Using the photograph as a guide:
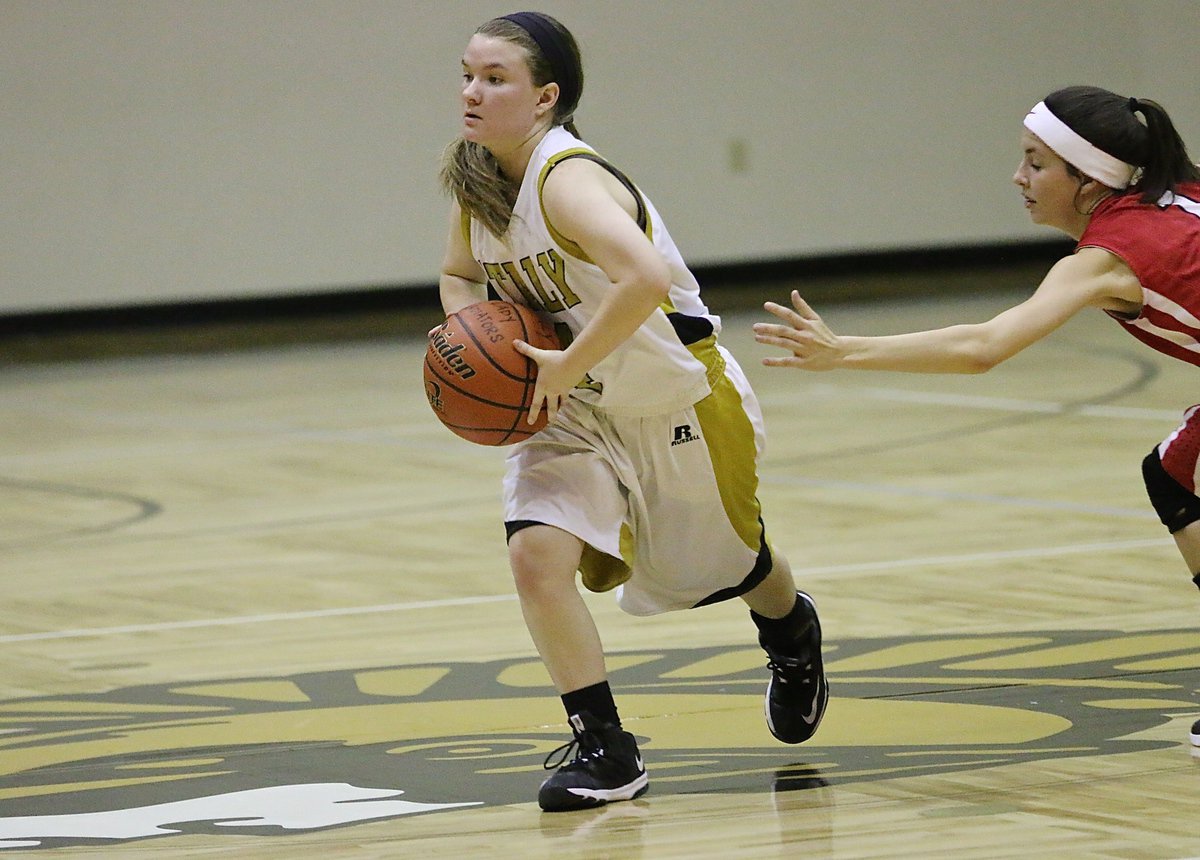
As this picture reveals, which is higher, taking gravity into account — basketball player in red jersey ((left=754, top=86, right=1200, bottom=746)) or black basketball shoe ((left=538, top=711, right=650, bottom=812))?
basketball player in red jersey ((left=754, top=86, right=1200, bottom=746))

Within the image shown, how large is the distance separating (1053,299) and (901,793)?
30.1 inches

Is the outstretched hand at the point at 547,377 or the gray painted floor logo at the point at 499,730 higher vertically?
the outstretched hand at the point at 547,377

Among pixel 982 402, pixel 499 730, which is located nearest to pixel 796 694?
pixel 499 730

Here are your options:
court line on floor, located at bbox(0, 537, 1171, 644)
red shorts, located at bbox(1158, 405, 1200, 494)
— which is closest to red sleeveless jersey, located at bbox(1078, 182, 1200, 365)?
red shorts, located at bbox(1158, 405, 1200, 494)

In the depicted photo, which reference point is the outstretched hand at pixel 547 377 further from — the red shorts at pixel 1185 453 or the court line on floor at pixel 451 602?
the court line on floor at pixel 451 602

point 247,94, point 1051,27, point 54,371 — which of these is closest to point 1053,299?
point 54,371

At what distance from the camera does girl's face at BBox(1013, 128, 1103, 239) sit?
303cm

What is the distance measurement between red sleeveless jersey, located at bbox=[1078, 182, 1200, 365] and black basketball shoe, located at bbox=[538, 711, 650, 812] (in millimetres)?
1043

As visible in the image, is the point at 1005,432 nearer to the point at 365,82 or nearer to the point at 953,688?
the point at 953,688

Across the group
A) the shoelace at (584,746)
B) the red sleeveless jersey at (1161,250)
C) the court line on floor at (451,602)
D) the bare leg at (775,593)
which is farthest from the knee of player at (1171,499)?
the court line on floor at (451,602)

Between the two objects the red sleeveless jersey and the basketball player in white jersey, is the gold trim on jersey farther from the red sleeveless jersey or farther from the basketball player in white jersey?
the red sleeveless jersey

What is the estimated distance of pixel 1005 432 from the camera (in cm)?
704

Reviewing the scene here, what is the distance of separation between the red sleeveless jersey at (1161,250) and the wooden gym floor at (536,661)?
66 cm

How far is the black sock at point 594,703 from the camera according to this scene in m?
2.90
